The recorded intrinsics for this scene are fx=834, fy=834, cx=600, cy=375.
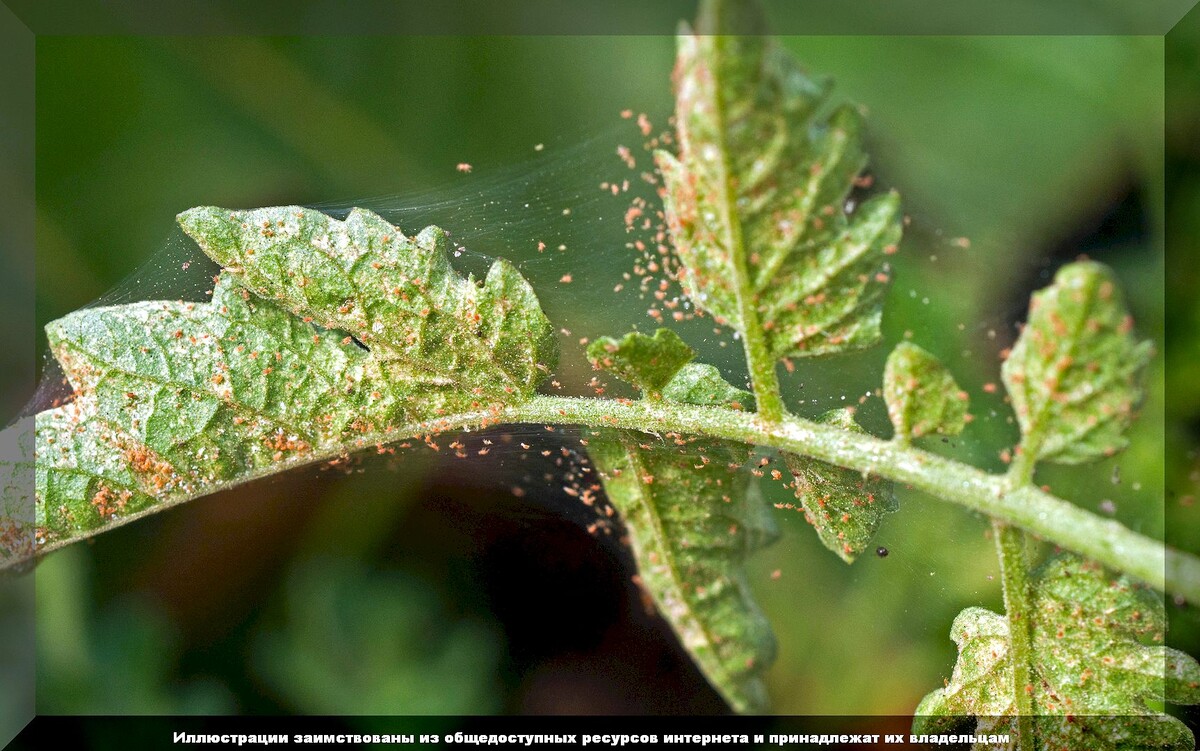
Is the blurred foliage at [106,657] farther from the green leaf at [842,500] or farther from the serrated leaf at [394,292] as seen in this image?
the green leaf at [842,500]

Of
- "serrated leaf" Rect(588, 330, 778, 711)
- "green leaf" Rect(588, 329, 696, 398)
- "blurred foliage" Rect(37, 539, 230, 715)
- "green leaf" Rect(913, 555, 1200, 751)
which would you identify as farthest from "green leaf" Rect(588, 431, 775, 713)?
"blurred foliage" Rect(37, 539, 230, 715)

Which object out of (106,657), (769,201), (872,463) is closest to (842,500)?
(872,463)

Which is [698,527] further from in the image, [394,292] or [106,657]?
[106,657]

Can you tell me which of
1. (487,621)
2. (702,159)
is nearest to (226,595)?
(487,621)

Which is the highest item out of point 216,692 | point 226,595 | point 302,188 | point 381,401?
point 302,188

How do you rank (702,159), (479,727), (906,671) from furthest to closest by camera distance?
(479,727)
(906,671)
(702,159)

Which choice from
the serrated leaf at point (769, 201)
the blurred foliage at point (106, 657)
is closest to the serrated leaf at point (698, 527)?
the serrated leaf at point (769, 201)

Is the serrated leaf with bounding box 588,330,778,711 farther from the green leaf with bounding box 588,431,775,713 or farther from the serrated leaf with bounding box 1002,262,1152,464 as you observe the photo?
the serrated leaf with bounding box 1002,262,1152,464

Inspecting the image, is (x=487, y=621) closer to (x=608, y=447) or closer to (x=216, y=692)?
(x=216, y=692)
